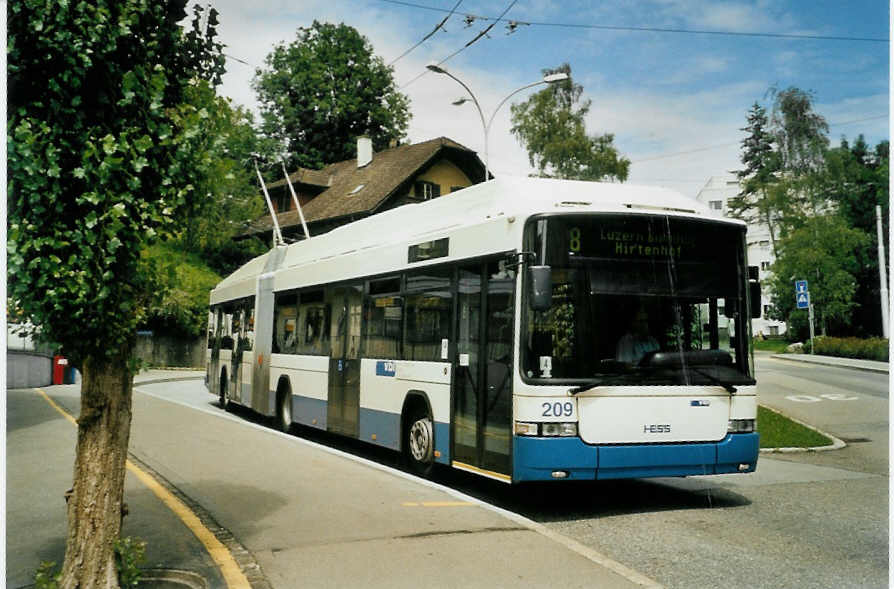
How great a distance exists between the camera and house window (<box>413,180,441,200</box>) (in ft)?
152

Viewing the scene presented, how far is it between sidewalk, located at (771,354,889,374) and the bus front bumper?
2636 centimetres


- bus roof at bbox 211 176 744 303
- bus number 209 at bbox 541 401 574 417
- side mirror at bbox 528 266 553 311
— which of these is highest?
bus roof at bbox 211 176 744 303

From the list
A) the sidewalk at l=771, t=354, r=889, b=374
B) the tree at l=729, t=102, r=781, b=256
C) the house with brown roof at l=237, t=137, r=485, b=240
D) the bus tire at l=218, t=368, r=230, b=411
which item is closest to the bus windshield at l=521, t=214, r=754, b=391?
the bus tire at l=218, t=368, r=230, b=411

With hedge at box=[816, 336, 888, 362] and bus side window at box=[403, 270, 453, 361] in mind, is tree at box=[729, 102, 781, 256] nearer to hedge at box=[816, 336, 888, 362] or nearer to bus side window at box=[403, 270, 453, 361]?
hedge at box=[816, 336, 888, 362]

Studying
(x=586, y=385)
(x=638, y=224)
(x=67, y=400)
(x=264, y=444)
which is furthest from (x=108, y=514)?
(x=67, y=400)

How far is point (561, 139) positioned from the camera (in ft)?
159

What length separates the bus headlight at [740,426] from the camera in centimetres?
855

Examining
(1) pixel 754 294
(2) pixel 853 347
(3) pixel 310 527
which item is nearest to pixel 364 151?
(2) pixel 853 347

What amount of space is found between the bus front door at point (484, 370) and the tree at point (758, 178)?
55.9 meters

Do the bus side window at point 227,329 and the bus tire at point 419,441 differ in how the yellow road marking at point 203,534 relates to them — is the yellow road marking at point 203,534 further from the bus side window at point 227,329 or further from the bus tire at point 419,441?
the bus side window at point 227,329

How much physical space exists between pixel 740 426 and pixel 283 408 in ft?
28.0

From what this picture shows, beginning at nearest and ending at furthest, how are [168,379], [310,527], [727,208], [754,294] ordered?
[310,527], [754,294], [168,379], [727,208]

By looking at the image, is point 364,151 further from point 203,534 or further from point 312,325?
point 203,534

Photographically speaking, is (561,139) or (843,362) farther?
(561,139)
